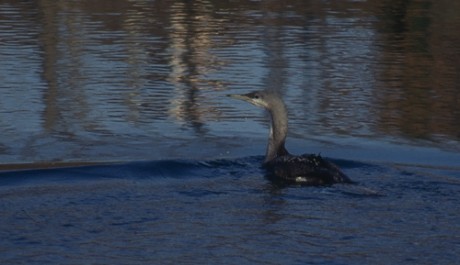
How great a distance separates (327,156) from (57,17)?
10498mm

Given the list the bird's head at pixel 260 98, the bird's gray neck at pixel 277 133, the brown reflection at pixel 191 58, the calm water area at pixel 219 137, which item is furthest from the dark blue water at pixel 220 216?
the brown reflection at pixel 191 58

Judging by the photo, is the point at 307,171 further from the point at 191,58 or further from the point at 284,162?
the point at 191,58

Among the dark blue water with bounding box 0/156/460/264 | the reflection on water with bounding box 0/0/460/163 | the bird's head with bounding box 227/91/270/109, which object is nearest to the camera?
the dark blue water with bounding box 0/156/460/264

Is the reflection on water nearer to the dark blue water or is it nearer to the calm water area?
the calm water area

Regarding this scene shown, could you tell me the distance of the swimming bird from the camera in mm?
9789

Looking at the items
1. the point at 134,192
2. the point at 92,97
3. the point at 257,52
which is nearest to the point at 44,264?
the point at 134,192

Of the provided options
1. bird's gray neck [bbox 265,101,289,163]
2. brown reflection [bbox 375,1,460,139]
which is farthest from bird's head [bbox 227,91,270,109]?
brown reflection [bbox 375,1,460,139]

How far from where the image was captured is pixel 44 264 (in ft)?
24.5

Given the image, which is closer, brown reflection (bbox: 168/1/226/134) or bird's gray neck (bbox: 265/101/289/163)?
bird's gray neck (bbox: 265/101/289/163)

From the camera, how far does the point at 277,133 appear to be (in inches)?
429

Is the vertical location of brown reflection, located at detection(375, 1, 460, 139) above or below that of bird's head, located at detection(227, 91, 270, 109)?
below

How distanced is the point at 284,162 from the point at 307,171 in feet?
1.41

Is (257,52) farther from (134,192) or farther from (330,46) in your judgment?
(134,192)

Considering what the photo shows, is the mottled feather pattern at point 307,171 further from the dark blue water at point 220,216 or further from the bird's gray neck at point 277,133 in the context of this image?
the bird's gray neck at point 277,133
